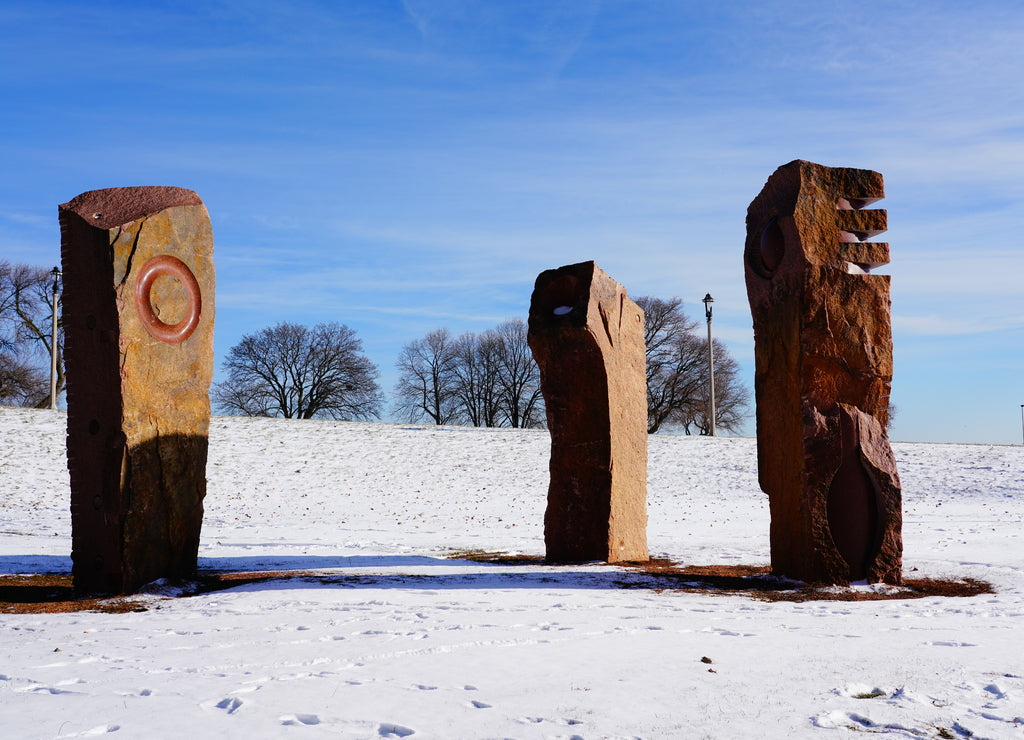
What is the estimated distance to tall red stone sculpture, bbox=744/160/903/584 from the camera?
26.2 ft

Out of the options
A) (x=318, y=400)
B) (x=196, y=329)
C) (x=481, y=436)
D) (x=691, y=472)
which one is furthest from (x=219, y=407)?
(x=196, y=329)

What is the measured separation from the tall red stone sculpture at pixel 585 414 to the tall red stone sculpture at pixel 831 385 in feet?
6.27

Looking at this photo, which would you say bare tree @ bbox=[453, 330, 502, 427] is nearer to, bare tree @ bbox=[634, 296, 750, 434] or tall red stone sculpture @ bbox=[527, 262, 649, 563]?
bare tree @ bbox=[634, 296, 750, 434]

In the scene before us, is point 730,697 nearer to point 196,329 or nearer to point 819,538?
point 819,538

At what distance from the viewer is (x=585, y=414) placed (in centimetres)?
973

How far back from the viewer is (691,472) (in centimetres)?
2027

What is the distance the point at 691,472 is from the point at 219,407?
74.8 ft

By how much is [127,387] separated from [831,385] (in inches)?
240

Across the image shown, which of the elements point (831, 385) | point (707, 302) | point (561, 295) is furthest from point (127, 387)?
point (707, 302)

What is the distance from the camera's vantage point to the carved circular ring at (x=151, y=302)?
8.00 metres

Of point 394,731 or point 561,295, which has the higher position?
point 561,295

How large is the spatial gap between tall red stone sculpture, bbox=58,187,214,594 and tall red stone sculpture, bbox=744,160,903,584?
5456 millimetres

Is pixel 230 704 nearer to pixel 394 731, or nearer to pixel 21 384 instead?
pixel 394 731

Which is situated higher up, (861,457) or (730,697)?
(861,457)
